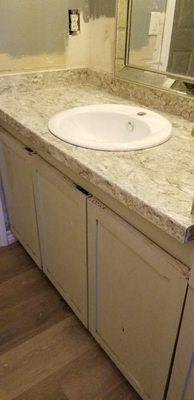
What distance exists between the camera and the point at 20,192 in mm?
1412

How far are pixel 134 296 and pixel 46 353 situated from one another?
0.60 meters

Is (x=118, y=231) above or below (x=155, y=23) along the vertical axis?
below

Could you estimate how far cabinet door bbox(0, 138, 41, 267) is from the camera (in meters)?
1.27

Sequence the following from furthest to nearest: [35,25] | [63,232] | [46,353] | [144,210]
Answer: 1. [35,25]
2. [46,353]
3. [63,232]
4. [144,210]

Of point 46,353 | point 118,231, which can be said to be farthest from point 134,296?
point 46,353

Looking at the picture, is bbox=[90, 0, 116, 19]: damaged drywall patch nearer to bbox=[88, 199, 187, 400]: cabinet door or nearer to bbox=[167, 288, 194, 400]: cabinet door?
bbox=[88, 199, 187, 400]: cabinet door

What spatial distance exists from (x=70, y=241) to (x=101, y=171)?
1.28ft

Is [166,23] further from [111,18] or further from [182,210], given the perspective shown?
[182,210]

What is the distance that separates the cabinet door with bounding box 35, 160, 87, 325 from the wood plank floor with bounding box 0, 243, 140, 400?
0.45 feet

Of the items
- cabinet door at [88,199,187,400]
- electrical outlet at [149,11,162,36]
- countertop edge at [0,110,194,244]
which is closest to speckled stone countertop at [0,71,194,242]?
countertop edge at [0,110,194,244]

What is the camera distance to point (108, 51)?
143 cm

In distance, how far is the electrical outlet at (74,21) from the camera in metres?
1.43

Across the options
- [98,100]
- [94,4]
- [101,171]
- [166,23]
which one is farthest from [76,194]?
[94,4]

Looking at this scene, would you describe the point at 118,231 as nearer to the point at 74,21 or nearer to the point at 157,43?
the point at 157,43
